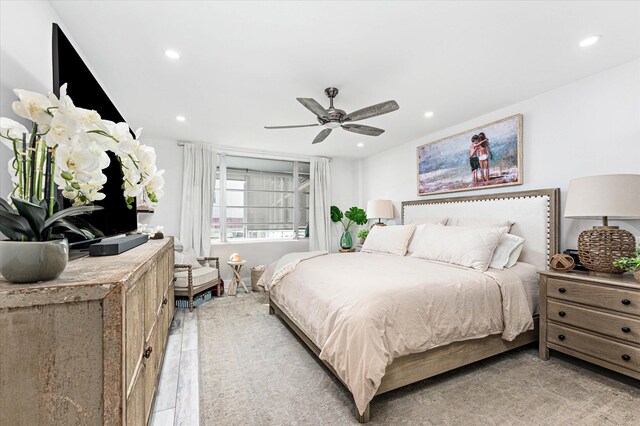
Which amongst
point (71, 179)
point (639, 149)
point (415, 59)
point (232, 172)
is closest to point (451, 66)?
point (415, 59)

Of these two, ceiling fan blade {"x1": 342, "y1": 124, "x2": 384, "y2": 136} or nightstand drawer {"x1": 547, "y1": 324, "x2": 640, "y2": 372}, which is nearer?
nightstand drawer {"x1": 547, "y1": 324, "x2": 640, "y2": 372}

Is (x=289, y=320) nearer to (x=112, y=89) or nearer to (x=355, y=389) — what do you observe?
(x=355, y=389)

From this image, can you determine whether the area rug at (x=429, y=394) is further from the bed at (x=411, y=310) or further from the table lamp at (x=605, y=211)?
the table lamp at (x=605, y=211)

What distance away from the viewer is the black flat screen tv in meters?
1.10

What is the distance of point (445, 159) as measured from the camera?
3.89 m

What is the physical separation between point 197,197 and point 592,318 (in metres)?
4.75

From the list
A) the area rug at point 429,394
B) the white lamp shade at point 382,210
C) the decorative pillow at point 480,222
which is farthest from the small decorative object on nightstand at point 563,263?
the white lamp shade at point 382,210

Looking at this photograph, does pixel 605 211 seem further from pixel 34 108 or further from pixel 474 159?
pixel 34 108

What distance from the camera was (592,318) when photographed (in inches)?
80.9

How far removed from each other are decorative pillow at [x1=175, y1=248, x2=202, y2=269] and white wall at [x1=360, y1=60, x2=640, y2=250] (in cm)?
391

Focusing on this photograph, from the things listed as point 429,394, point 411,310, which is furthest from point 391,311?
point 429,394

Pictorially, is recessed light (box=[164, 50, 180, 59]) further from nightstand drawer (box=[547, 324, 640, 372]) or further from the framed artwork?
nightstand drawer (box=[547, 324, 640, 372])

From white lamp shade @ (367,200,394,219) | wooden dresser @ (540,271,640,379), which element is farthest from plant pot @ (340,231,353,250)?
wooden dresser @ (540,271,640,379)

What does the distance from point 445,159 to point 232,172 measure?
3.54 meters
